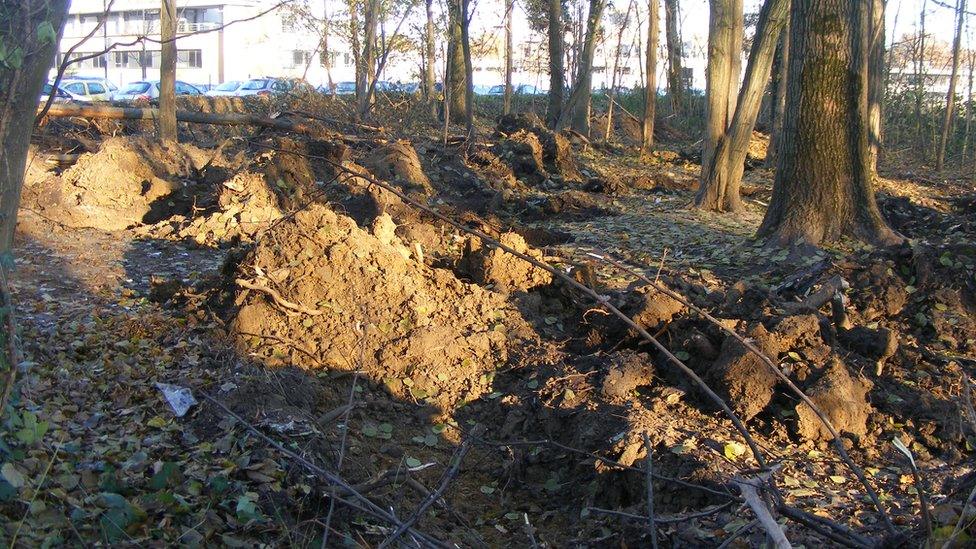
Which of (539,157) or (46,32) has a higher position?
(46,32)

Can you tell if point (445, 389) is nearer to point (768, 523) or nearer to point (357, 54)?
point (768, 523)

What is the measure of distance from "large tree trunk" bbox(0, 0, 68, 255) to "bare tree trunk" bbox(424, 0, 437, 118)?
1922 cm

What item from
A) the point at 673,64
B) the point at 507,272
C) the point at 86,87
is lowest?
the point at 507,272

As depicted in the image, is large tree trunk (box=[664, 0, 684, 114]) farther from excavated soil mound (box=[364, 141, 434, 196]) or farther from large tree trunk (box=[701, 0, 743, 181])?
excavated soil mound (box=[364, 141, 434, 196])

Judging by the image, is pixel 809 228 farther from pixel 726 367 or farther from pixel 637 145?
pixel 637 145

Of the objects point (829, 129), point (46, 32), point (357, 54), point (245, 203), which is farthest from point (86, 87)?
point (46, 32)

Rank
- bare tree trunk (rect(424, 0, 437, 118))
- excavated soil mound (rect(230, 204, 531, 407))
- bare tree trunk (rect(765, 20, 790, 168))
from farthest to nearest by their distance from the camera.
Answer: bare tree trunk (rect(424, 0, 437, 118)), bare tree trunk (rect(765, 20, 790, 168)), excavated soil mound (rect(230, 204, 531, 407))

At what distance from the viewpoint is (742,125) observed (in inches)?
405

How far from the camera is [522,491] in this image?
168 inches

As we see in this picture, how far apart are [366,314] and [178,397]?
1.51 metres

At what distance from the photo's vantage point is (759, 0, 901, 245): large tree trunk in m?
7.81

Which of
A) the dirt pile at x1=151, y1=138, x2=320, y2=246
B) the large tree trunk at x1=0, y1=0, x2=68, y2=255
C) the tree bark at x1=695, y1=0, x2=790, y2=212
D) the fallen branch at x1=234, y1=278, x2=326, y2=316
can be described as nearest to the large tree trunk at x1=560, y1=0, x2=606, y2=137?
the tree bark at x1=695, y1=0, x2=790, y2=212

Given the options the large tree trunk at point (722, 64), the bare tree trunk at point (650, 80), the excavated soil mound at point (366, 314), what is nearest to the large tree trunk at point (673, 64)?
the bare tree trunk at point (650, 80)

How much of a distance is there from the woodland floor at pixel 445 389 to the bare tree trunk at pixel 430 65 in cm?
1509
